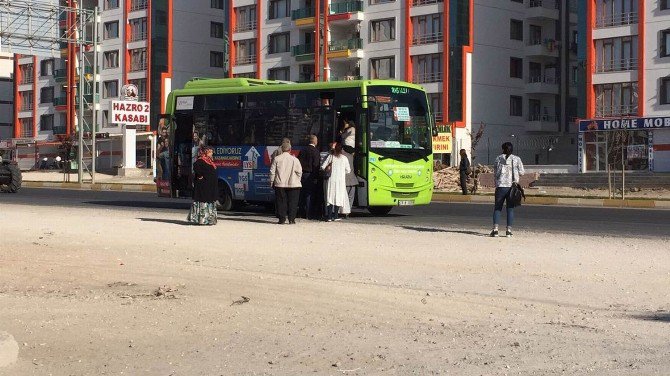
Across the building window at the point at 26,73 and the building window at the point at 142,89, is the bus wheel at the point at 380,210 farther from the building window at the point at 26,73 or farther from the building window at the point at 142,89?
the building window at the point at 26,73

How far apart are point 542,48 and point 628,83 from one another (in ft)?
43.8

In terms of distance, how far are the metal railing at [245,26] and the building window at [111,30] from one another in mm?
13775

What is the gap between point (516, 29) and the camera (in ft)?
236

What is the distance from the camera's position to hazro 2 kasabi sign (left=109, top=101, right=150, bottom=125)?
60.2m

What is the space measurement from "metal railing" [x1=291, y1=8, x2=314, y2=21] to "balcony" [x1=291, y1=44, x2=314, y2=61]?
2083mm

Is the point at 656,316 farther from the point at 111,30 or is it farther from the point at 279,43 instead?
the point at 111,30

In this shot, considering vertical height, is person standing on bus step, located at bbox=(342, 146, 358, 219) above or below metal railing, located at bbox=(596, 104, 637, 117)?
below

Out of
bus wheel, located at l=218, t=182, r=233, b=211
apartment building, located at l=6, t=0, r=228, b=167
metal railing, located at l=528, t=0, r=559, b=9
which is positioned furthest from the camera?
apartment building, located at l=6, t=0, r=228, b=167

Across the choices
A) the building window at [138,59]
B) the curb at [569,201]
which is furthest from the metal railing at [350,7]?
the curb at [569,201]

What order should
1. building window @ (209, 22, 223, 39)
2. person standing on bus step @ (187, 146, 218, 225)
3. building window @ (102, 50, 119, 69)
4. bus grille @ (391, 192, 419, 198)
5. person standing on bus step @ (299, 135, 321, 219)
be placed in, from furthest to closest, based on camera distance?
1. building window @ (102, 50, 119, 69)
2. building window @ (209, 22, 223, 39)
3. bus grille @ (391, 192, 419, 198)
4. person standing on bus step @ (299, 135, 321, 219)
5. person standing on bus step @ (187, 146, 218, 225)

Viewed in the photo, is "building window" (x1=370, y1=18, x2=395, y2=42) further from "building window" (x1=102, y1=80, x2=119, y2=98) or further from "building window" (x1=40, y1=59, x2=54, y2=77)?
"building window" (x1=40, y1=59, x2=54, y2=77)

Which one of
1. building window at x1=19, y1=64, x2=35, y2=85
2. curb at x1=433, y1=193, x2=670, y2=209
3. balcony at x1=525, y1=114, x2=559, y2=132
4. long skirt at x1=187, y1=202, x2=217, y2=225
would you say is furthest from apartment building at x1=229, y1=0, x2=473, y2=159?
long skirt at x1=187, y1=202, x2=217, y2=225

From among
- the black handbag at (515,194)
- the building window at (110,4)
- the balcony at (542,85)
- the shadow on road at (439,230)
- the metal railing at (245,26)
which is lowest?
the shadow on road at (439,230)

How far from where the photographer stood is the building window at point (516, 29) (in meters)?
71.5
